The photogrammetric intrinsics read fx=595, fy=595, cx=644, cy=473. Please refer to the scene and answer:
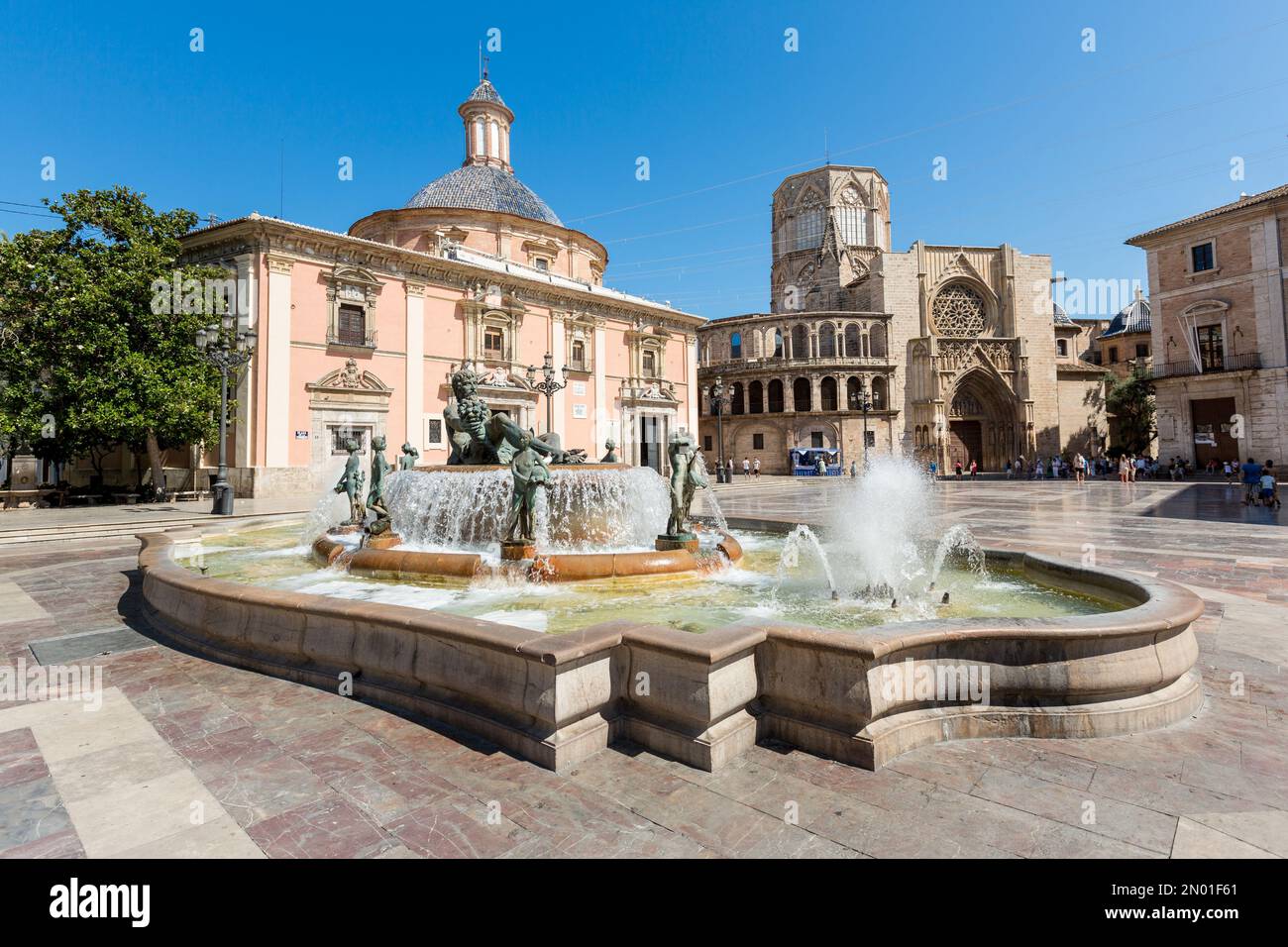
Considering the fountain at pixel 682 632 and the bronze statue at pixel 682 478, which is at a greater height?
the bronze statue at pixel 682 478

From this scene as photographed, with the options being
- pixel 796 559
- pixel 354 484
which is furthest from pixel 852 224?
pixel 354 484

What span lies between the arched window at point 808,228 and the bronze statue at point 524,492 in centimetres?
5262

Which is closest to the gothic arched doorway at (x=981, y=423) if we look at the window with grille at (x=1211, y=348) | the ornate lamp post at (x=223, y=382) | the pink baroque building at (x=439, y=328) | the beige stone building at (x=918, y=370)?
the beige stone building at (x=918, y=370)

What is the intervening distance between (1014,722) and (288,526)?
13010 mm

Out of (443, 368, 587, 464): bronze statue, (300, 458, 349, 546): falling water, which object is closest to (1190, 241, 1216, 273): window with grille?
(443, 368, 587, 464): bronze statue

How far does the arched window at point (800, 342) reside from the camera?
45.1 metres

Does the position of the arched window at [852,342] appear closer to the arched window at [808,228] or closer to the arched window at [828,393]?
the arched window at [828,393]

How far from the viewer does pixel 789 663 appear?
3020mm

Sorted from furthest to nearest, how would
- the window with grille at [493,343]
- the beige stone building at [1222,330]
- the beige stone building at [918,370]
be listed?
1. the beige stone building at [918,370]
2. the window with grille at [493,343]
3. the beige stone building at [1222,330]

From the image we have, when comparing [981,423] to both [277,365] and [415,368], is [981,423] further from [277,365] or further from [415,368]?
[277,365]

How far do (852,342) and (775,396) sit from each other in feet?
23.3

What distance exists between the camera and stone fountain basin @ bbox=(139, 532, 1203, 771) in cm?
284

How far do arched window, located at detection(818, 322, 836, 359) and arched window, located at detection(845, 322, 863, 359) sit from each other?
1.12 metres
